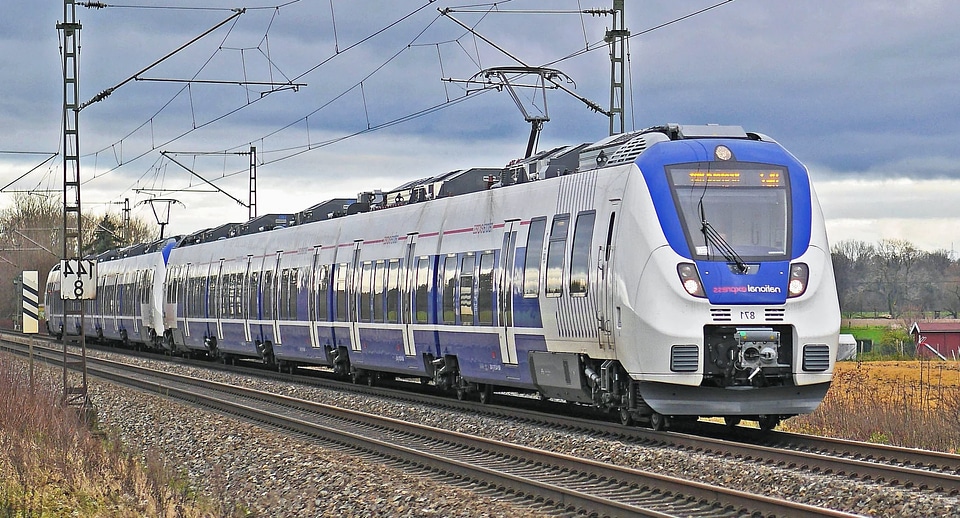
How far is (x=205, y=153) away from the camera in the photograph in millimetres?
44094

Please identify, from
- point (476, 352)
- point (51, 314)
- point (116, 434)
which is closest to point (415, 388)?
point (476, 352)

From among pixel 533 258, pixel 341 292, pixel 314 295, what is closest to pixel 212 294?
pixel 314 295

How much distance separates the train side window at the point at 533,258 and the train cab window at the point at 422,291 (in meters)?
4.30

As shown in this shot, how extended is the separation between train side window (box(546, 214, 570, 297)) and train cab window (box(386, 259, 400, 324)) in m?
6.73

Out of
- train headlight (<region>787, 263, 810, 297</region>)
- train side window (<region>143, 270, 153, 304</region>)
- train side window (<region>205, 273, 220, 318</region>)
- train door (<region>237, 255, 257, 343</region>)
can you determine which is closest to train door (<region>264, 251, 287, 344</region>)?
train door (<region>237, 255, 257, 343</region>)

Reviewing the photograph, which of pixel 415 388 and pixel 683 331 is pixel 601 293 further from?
pixel 415 388

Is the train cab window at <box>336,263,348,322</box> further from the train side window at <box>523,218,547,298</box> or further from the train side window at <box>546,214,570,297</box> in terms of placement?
the train side window at <box>546,214,570,297</box>

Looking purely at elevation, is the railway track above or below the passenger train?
below

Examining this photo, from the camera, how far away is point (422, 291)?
22.8 metres

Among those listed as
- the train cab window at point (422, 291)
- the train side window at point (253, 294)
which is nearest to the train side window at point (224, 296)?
the train side window at point (253, 294)

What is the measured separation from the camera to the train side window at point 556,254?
1739cm

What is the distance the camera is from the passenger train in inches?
589

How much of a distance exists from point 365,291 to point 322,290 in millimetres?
3076

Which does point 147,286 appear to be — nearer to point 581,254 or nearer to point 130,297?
point 130,297
